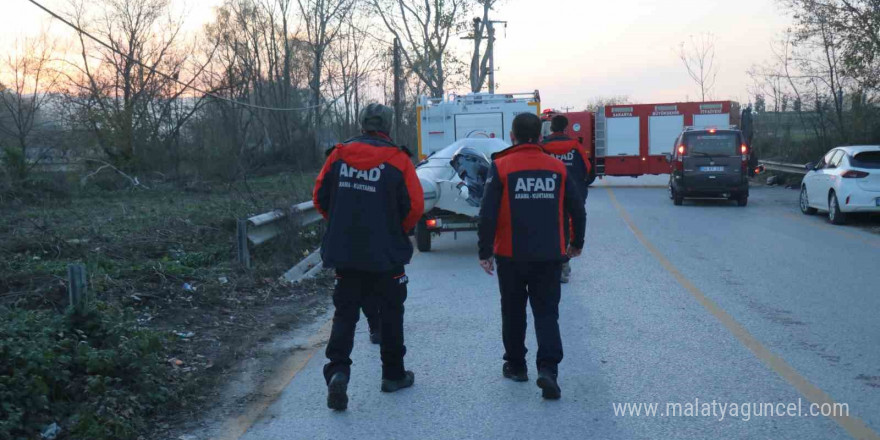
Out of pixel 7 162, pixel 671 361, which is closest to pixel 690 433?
pixel 671 361

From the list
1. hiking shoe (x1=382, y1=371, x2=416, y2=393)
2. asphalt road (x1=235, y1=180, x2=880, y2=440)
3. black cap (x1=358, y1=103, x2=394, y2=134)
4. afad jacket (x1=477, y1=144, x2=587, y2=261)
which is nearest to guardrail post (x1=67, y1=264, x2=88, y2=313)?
asphalt road (x1=235, y1=180, x2=880, y2=440)

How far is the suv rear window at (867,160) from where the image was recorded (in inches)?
588

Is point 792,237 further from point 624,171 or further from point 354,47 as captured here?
point 354,47

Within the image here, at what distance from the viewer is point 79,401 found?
497 centimetres

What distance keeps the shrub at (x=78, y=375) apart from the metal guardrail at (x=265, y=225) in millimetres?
3856

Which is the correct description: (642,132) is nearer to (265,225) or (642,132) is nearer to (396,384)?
(265,225)

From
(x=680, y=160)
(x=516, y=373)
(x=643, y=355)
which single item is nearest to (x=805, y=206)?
(x=680, y=160)

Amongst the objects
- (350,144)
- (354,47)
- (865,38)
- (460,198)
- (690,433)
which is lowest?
(690,433)

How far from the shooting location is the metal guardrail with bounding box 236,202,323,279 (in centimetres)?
998

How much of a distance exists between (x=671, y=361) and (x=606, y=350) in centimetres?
57

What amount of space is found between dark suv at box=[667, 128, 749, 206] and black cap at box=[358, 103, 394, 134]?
16247 millimetres

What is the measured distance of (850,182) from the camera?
1498cm

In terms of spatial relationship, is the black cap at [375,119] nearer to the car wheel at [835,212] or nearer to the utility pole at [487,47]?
the car wheel at [835,212]

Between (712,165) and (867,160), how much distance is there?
5.33 m
